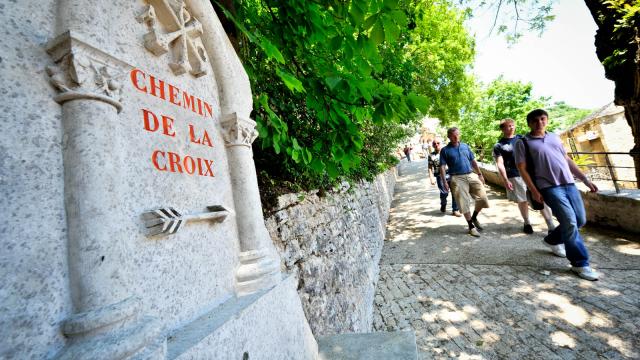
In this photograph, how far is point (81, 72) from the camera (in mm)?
1028

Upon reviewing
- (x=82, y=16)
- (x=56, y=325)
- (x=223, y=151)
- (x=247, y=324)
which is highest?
(x=82, y=16)

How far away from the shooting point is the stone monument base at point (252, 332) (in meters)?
1.18

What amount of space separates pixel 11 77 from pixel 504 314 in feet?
13.7

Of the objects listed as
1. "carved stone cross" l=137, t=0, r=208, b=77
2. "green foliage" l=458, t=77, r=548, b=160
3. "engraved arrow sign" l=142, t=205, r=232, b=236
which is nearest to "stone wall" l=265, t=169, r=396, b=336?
"engraved arrow sign" l=142, t=205, r=232, b=236

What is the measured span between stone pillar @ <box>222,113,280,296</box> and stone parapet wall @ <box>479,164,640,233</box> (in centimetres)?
562

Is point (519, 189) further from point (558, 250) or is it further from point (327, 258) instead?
point (327, 258)

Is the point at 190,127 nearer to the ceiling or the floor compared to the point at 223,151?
nearer to the ceiling

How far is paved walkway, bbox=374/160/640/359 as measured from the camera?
2785 millimetres

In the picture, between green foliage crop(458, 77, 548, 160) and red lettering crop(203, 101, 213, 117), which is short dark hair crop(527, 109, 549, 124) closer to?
red lettering crop(203, 101, 213, 117)

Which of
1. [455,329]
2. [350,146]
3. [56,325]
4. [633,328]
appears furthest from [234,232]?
[633,328]

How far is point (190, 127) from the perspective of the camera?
1592mm

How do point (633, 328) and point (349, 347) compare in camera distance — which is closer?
point (349, 347)

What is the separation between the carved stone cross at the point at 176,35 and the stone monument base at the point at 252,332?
3.98ft

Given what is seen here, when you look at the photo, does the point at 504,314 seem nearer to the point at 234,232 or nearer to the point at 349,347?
the point at 349,347
